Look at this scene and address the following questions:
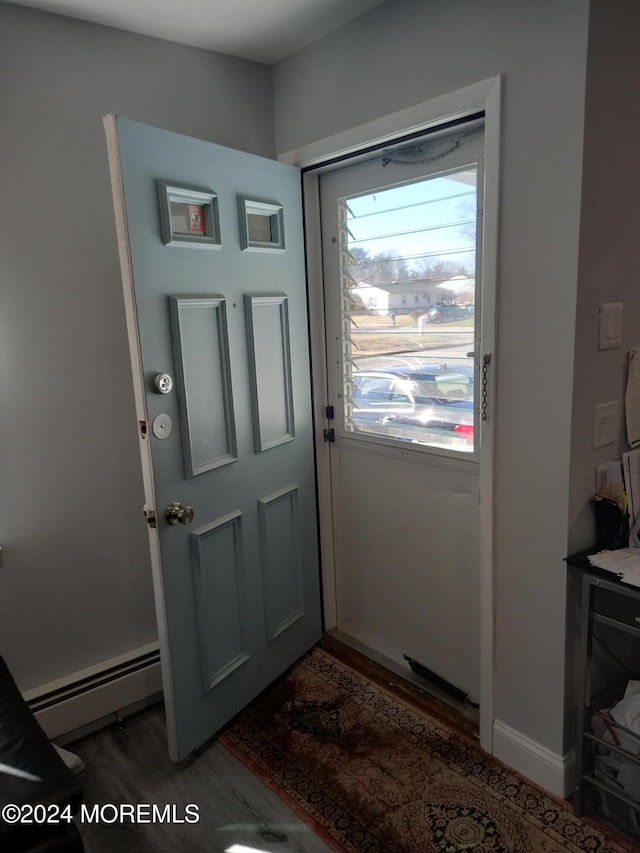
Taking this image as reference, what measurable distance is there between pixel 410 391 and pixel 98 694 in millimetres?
1521

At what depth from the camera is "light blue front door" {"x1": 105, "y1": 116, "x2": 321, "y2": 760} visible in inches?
64.5

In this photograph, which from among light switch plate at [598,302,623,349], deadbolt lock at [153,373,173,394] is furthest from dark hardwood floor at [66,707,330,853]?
light switch plate at [598,302,623,349]

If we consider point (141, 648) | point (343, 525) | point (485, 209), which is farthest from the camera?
point (343, 525)

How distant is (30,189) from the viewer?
1760 mm

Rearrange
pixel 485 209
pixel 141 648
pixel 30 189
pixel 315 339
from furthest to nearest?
pixel 315 339 < pixel 141 648 < pixel 30 189 < pixel 485 209

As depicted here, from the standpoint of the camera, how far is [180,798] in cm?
175

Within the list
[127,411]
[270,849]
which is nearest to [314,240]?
[127,411]

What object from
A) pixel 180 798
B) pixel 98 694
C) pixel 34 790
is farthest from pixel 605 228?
pixel 98 694

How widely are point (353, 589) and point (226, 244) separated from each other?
1497 millimetres

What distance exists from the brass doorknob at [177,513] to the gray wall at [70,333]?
410 mm

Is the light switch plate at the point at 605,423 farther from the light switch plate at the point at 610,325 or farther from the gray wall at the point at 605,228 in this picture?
the light switch plate at the point at 610,325

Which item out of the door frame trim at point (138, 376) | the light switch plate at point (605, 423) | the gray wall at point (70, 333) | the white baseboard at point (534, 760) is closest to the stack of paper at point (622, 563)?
the light switch plate at point (605, 423)

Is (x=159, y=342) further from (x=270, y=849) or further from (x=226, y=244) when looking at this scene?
(x=270, y=849)

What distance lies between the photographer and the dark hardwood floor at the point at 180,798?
5.30 ft
